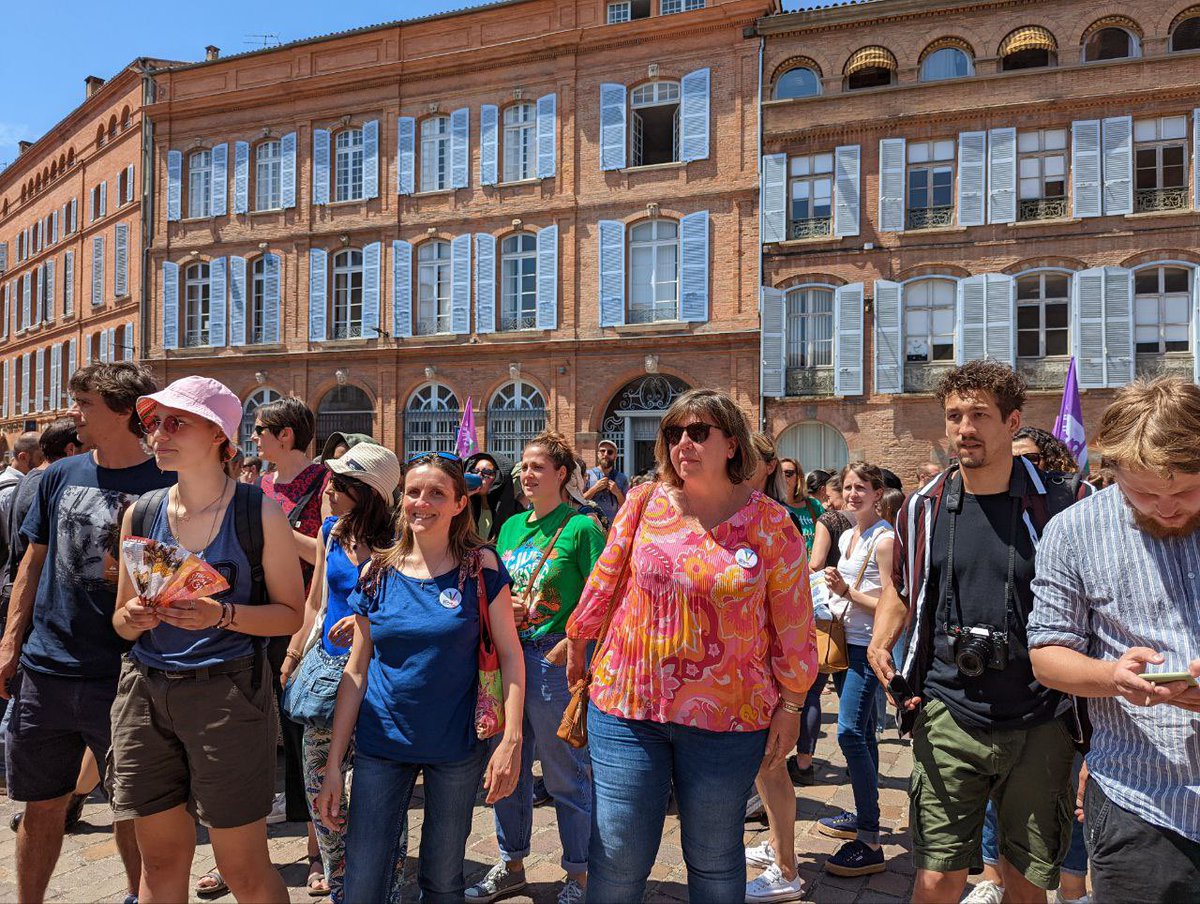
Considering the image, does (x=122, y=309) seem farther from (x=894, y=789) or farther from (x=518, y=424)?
(x=894, y=789)

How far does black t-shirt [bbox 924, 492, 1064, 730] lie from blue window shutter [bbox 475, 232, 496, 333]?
1863 cm

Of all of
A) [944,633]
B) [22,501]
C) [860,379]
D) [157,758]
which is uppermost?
[860,379]

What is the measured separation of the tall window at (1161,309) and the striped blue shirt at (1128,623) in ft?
57.1

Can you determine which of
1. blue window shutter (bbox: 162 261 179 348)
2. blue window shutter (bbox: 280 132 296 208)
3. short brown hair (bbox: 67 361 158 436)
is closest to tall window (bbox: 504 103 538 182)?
blue window shutter (bbox: 280 132 296 208)

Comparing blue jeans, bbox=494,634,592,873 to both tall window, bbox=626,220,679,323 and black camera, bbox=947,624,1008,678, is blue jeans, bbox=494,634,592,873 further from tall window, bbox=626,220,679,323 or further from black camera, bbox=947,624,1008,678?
tall window, bbox=626,220,679,323

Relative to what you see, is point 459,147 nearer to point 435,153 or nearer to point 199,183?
point 435,153

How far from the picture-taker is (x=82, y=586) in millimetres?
3090

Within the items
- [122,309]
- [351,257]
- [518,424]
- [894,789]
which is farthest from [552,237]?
[894,789]

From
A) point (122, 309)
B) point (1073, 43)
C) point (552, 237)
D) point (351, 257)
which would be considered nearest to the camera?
point (1073, 43)

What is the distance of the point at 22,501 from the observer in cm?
359

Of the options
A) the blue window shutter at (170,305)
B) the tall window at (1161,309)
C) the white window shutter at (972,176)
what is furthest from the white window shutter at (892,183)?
the blue window shutter at (170,305)

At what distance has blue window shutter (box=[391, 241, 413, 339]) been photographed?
21.6 m

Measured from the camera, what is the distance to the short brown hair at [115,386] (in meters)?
3.20

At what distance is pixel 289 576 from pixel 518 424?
702 inches
